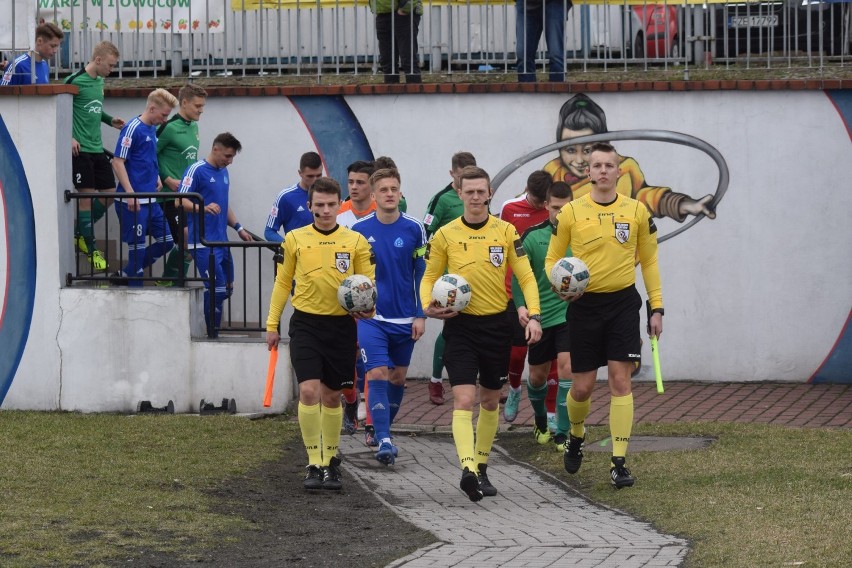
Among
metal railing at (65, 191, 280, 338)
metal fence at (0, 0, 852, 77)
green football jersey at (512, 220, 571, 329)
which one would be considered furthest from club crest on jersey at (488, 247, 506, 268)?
metal fence at (0, 0, 852, 77)

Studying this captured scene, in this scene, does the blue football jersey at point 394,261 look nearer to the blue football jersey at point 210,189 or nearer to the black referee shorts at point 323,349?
the black referee shorts at point 323,349

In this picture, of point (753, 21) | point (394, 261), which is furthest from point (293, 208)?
point (753, 21)

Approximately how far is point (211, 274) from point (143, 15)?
139 inches

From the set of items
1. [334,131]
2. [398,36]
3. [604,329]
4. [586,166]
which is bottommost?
[604,329]

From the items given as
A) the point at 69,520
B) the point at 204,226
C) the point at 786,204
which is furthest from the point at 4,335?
the point at 786,204

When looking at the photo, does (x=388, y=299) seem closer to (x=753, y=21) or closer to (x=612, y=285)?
(x=612, y=285)

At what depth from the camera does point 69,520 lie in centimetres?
848

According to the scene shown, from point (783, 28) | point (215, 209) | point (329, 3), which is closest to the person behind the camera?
point (215, 209)

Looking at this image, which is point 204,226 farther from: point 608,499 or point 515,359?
point 608,499

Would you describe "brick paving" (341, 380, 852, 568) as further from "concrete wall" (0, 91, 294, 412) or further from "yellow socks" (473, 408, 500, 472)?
"concrete wall" (0, 91, 294, 412)

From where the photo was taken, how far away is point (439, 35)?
15.5 m

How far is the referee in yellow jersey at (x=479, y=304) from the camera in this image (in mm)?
9570

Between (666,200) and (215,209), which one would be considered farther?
(666,200)

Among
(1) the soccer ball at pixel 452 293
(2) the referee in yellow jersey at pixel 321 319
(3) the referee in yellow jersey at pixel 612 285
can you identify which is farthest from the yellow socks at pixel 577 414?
(2) the referee in yellow jersey at pixel 321 319
